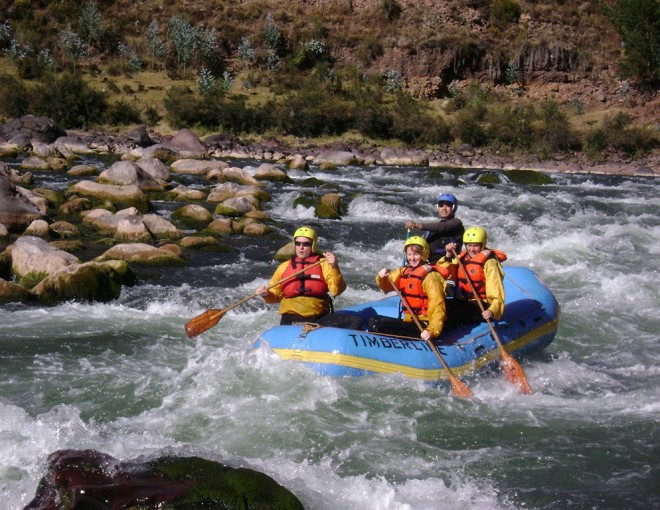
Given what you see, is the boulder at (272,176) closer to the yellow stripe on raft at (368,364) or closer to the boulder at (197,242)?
the boulder at (197,242)

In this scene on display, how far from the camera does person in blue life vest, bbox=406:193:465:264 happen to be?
744 cm

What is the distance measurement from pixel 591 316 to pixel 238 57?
3367 centimetres

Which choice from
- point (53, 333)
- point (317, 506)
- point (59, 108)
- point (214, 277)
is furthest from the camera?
point (59, 108)

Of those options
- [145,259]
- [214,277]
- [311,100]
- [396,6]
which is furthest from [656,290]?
[396,6]

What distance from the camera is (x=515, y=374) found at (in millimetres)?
5969

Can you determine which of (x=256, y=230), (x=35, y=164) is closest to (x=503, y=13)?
(x=35, y=164)

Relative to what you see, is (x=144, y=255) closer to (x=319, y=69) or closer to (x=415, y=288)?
(x=415, y=288)

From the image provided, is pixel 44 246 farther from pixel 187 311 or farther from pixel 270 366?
pixel 270 366

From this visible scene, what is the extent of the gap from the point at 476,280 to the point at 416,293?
70 cm

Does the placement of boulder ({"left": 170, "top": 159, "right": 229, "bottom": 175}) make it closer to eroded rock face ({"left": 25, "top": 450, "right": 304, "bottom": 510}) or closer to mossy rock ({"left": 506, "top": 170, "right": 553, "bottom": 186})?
mossy rock ({"left": 506, "top": 170, "right": 553, "bottom": 186})

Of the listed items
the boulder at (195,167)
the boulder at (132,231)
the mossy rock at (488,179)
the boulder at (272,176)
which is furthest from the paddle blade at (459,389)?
the mossy rock at (488,179)

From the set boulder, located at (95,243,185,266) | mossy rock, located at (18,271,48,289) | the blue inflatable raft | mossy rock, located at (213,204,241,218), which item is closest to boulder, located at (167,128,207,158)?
mossy rock, located at (213,204,241,218)

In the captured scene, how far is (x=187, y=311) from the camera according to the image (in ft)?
25.5

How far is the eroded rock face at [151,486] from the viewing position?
10.4 ft
